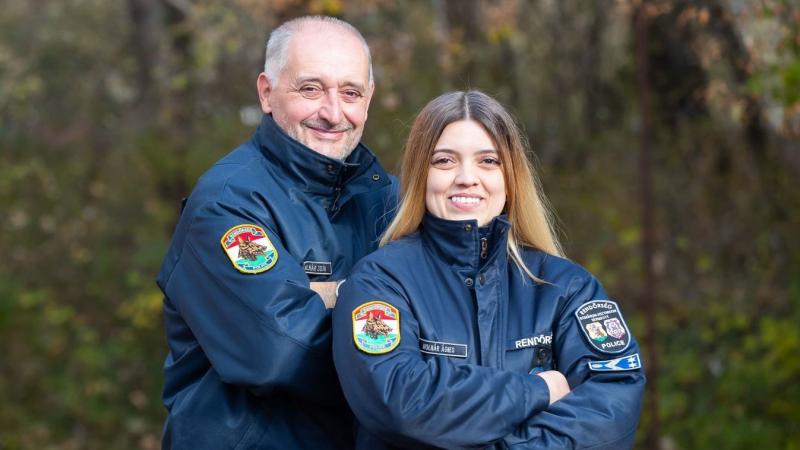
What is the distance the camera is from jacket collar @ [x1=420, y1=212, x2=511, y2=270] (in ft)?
9.94

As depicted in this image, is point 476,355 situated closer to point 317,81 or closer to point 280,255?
point 280,255

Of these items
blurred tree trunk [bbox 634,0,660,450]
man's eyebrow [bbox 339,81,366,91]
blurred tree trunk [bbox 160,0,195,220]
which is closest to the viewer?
man's eyebrow [bbox 339,81,366,91]

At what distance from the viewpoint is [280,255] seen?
319 cm

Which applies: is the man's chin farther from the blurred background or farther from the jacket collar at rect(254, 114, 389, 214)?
the blurred background

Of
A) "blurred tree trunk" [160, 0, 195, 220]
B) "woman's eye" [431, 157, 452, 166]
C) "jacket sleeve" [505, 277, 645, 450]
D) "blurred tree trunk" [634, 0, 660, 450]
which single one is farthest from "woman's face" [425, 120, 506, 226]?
"blurred tree trunk" [160, 0, 195, 220]

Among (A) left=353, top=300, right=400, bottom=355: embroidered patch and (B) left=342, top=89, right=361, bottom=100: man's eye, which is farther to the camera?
(B) left=342, top=89, right=361, bottom=100: man's eye

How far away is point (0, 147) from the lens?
1018cm

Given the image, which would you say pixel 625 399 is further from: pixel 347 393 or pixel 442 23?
pixel 442 23

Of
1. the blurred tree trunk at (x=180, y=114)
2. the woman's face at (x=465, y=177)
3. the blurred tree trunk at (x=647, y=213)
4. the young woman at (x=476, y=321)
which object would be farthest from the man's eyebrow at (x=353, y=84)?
the blurred tree trunk at (x=180, y=114)

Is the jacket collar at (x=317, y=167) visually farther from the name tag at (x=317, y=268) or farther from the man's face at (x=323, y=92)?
the name tag at (x=317, y=268)

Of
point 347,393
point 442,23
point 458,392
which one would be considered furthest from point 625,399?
point 442,23

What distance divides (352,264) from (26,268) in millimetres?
7063

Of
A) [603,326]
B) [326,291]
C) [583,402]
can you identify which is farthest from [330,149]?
[583,402]

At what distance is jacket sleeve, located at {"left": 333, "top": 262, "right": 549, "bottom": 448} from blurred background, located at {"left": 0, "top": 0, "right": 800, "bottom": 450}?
15.8ft
